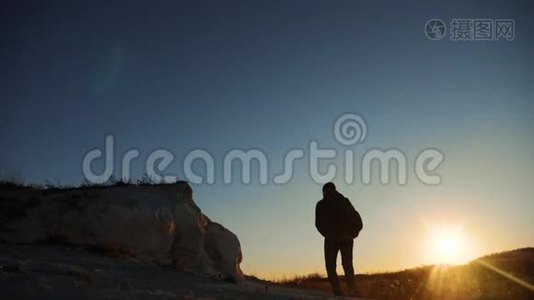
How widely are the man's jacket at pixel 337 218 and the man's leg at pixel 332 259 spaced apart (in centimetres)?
17

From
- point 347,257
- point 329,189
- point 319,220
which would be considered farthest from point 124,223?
point 347,257

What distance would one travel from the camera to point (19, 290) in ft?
21.0

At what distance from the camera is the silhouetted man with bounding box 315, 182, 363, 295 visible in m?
12.8

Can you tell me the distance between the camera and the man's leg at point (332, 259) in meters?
12.9

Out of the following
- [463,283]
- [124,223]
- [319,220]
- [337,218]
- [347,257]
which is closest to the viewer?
[337,218]

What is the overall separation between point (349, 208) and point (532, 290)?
6.42 m

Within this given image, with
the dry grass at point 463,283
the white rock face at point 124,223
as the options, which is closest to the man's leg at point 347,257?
the dry grass at point 463,283

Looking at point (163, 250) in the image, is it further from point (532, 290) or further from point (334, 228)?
point (532, 290)

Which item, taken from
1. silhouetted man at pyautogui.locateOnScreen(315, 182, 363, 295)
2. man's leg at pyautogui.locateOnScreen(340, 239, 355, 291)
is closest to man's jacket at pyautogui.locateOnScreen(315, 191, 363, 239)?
silhouetted man at pyautogui.locateOnScreen(315, 182, 363, 295)

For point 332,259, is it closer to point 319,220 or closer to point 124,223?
point 319,220

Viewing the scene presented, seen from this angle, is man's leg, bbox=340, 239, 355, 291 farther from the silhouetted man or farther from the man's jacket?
the man's jacket

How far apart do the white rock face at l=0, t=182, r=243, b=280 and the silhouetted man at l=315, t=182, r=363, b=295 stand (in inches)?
80.5

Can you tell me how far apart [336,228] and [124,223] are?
442 centimetres

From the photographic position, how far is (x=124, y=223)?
526 inches
